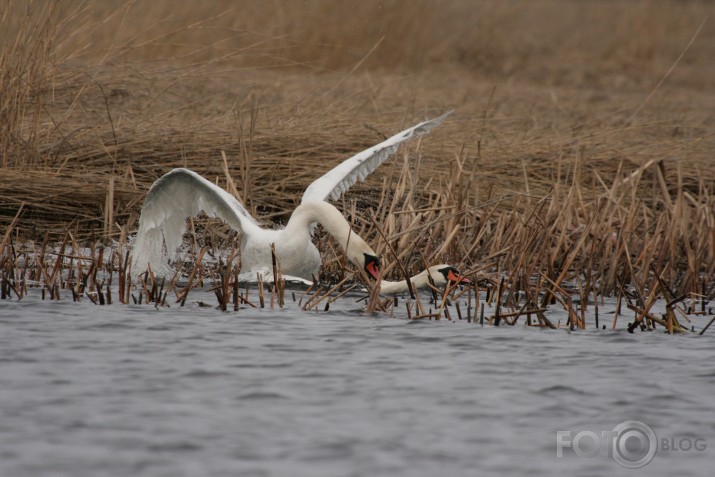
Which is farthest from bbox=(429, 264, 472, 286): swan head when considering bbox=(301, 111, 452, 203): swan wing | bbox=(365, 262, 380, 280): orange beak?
bbox=(301, 111, 452, 203): swan wing

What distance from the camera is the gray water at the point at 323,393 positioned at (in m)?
A: 3.35

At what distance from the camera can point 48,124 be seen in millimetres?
8195

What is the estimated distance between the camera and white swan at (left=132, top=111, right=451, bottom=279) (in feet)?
20.2

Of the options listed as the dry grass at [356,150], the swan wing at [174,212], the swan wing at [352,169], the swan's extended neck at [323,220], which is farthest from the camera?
the swan wing at [352,169]

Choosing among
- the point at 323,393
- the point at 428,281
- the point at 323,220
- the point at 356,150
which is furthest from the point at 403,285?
the point at 356,150

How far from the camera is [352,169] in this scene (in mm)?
6719

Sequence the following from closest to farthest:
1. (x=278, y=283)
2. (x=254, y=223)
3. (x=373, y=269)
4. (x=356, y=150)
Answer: (x=278, y=283)
(x=373, y=269)
(x=254, y=223)
(x=356, y=150)

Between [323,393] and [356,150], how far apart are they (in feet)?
15.0

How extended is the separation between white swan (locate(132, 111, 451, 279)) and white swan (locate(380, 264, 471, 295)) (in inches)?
3.9

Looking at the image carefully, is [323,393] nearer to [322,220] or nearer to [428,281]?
[428,281]

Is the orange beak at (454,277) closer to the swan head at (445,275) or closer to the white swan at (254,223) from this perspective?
the swan head at (445,275)

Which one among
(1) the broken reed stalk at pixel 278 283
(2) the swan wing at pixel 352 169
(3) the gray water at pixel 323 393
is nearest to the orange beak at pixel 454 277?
(3) the gray water at pixel 323 393

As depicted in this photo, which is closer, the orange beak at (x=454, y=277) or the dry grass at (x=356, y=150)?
the orange beak at (x=454, y=277)

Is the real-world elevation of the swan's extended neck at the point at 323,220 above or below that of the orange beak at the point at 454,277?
above
